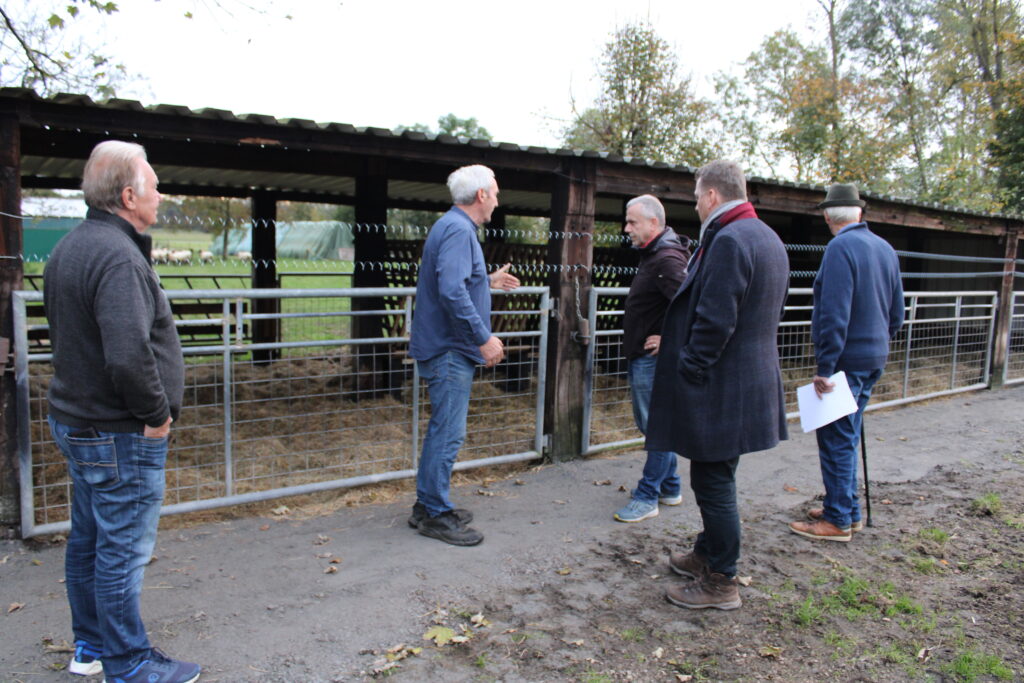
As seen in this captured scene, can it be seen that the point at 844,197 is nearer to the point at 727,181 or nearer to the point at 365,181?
the point at 727,181

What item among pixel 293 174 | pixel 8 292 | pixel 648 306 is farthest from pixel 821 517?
pixel 293 174

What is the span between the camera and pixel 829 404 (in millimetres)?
3994

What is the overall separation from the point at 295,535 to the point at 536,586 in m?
1.45

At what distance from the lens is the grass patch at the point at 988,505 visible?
4.71 metres

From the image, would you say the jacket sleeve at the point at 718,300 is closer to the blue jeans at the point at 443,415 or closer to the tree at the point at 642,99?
the blue jeans at the point at 443,415

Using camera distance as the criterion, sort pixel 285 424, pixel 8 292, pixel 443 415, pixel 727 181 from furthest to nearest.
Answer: pixel 285 424
pixel 443 415
pixel 8 292
pixel 727 181

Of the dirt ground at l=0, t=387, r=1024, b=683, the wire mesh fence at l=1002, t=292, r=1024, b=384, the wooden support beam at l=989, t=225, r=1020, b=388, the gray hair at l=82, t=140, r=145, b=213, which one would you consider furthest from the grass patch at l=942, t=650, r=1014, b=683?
the wire mesh fence at l=1002, t=292, r=1024, b=384

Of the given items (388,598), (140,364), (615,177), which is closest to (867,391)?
(615,177)

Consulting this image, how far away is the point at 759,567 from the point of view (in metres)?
3.80

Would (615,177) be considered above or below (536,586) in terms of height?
above

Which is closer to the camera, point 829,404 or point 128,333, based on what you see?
point 128,333

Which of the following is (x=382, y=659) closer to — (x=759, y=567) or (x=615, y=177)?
(x=759, y=567)

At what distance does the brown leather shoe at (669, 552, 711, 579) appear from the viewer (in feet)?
11.8

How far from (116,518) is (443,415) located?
1782mm
